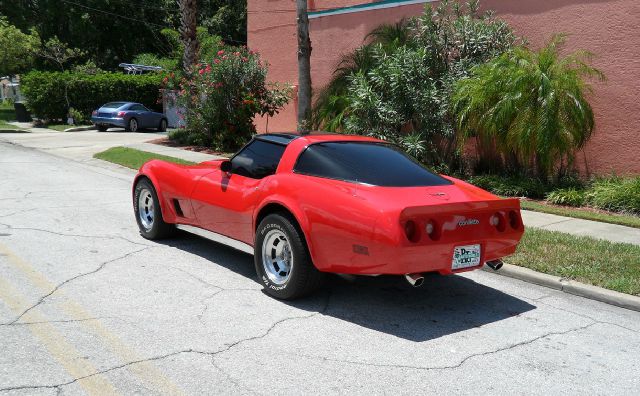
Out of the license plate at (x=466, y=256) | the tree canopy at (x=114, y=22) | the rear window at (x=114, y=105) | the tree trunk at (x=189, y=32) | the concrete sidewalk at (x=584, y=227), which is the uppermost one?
the tree canopy at (x=114, y=22)

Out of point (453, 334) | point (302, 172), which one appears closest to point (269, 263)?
point (302, 172)

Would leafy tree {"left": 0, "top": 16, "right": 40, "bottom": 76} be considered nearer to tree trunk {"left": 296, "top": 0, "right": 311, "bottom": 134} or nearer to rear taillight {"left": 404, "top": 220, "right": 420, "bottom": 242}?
tree trunk {"left": 296, "top": 0, "right": 311, "bottom": 134}

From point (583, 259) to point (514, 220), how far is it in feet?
6.02

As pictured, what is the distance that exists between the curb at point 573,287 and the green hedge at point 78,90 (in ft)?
90.7

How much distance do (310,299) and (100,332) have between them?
1.84 meters

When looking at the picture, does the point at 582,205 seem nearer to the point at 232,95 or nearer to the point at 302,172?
the point at 302,172

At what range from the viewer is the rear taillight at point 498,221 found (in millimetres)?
5410

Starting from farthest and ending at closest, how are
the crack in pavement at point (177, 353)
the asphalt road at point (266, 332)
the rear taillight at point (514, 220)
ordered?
the rear taillight at point (514, 220) → the asphalt road at point (266, 332) → the crack in pavement at point (177, 353)

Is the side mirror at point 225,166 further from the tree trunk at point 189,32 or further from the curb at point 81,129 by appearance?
the curb at point 81,129

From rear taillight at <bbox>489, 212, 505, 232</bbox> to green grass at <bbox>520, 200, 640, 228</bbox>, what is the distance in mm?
4615

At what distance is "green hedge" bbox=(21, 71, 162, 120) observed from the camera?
29.4 meters

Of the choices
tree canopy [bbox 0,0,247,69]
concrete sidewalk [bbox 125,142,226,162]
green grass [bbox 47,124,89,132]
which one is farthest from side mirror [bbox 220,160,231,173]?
tree canopy [bbox 0,0,247,69]

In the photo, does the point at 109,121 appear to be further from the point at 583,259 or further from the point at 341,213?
the point at 341,213

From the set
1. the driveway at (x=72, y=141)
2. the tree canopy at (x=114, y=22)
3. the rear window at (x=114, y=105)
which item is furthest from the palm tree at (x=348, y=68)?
the tree canopy at (x=114, y=22)
